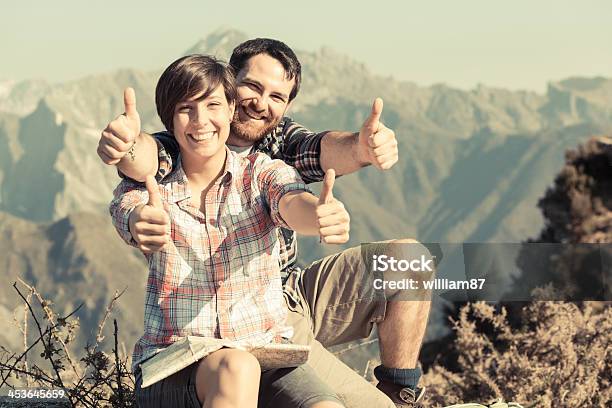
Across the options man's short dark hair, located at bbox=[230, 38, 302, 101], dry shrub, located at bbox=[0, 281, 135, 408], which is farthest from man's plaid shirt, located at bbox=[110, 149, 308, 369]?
dry shrub, located at bbox=[0, 281, 135, 408]

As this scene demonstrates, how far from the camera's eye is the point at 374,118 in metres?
4.31

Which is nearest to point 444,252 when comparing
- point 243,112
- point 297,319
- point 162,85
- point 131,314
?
point 297,319

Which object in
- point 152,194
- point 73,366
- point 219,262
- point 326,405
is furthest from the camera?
point 73,366

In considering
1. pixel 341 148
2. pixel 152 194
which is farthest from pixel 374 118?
pixel 152 194

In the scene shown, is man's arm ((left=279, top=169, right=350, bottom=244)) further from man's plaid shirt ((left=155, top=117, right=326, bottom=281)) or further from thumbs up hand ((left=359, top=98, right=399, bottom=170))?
man's plaid shirt ((left=155, top=117, right=326, bottom=281))

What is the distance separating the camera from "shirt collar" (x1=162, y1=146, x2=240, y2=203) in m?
4.04

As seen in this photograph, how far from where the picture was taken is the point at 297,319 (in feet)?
16.1

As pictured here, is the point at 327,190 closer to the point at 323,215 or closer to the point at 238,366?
the point at 323,215

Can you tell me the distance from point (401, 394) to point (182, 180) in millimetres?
1803

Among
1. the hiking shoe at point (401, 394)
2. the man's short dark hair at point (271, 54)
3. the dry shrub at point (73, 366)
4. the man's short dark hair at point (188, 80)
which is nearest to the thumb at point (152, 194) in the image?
the man's short dark hair at point (188, 80)

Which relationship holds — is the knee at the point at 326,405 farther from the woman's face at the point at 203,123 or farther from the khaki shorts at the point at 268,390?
the woman's face at the point at 203,123

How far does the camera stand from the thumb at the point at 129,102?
12.9 ft

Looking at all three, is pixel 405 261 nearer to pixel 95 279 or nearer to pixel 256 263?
pixel 256 263

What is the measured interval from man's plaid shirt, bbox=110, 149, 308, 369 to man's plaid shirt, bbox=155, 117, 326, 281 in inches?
29.2
